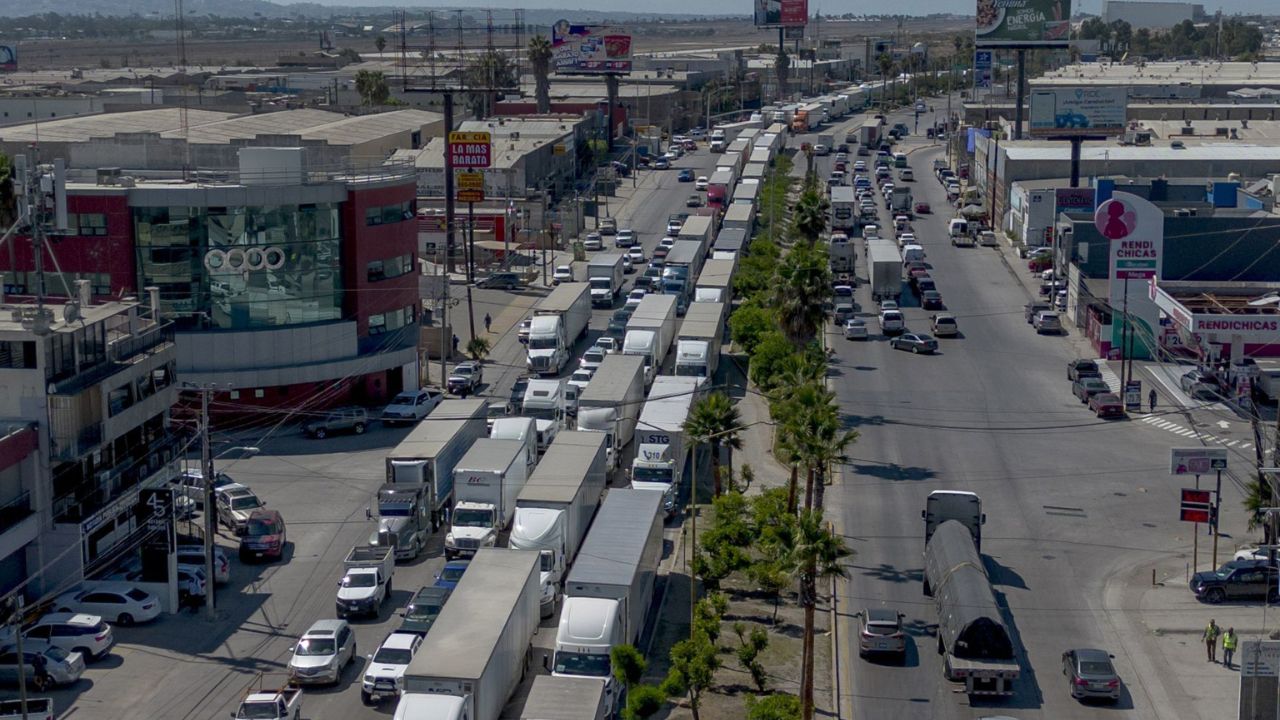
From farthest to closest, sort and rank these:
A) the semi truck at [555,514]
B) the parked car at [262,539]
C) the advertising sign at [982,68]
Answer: the advertising sign at [982,68], the parked car at [262,539], the semi truck at [555,514]

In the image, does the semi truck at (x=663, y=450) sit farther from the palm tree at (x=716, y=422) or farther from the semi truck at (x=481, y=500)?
the semi truck at (x=481, y=500)

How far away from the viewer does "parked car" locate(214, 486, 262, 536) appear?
1736 inches

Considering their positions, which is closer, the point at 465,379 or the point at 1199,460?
the point at 1199,460

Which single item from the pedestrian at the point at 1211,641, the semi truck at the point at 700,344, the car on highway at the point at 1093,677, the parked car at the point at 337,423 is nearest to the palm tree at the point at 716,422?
the semi truck at the point at 700,344

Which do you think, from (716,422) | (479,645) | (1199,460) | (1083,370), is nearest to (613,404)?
(716,422)

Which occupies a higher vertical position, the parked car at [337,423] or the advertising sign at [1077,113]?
the advertising sign at [1077,113]

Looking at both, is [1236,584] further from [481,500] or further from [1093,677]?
[481,500]

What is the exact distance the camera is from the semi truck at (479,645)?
2930cm

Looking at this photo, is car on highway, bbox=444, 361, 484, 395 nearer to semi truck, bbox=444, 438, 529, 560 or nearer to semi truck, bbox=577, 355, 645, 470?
semi truck, bbox=577, 355, 645, 470

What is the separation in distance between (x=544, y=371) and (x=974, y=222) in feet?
161

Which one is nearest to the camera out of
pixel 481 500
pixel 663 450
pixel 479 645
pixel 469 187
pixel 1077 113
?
pixel 479 645

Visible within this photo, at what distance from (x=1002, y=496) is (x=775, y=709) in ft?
64.6

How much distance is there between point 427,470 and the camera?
1710 inches

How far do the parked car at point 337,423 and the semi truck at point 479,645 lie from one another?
19887 millimetres
